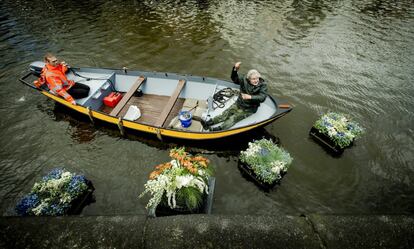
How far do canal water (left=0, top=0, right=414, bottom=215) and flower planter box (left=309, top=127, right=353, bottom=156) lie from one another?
25cm

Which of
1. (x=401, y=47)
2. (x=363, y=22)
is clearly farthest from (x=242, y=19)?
(x=401, y=47)

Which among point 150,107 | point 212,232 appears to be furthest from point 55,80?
point 212,232

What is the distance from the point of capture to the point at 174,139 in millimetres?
8594

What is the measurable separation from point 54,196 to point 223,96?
633 centimetres

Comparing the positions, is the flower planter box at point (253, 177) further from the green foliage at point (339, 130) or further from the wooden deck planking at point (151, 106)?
the wooden deck planking at point (151, 106)

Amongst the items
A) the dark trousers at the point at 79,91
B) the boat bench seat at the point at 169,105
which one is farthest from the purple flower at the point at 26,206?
the dark trousers at the point at 79,91

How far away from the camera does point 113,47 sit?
15422 mm

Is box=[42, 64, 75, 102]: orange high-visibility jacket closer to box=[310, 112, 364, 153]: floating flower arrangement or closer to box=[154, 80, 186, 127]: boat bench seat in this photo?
box=[154, 80, 186, 127]: boat bench seat

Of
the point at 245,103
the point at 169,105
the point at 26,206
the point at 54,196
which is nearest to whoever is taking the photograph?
the point at 26,206

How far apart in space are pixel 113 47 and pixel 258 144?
12526mm

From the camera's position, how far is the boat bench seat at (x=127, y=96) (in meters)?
8.89

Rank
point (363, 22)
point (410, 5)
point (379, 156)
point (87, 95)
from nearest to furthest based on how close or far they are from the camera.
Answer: point (379, 156) → point (87, 95) → point (363, 22) → point (410, 5)

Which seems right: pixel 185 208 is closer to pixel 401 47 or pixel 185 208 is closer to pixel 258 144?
pixel 258 144

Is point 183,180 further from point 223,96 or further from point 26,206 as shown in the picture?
point 223,96
